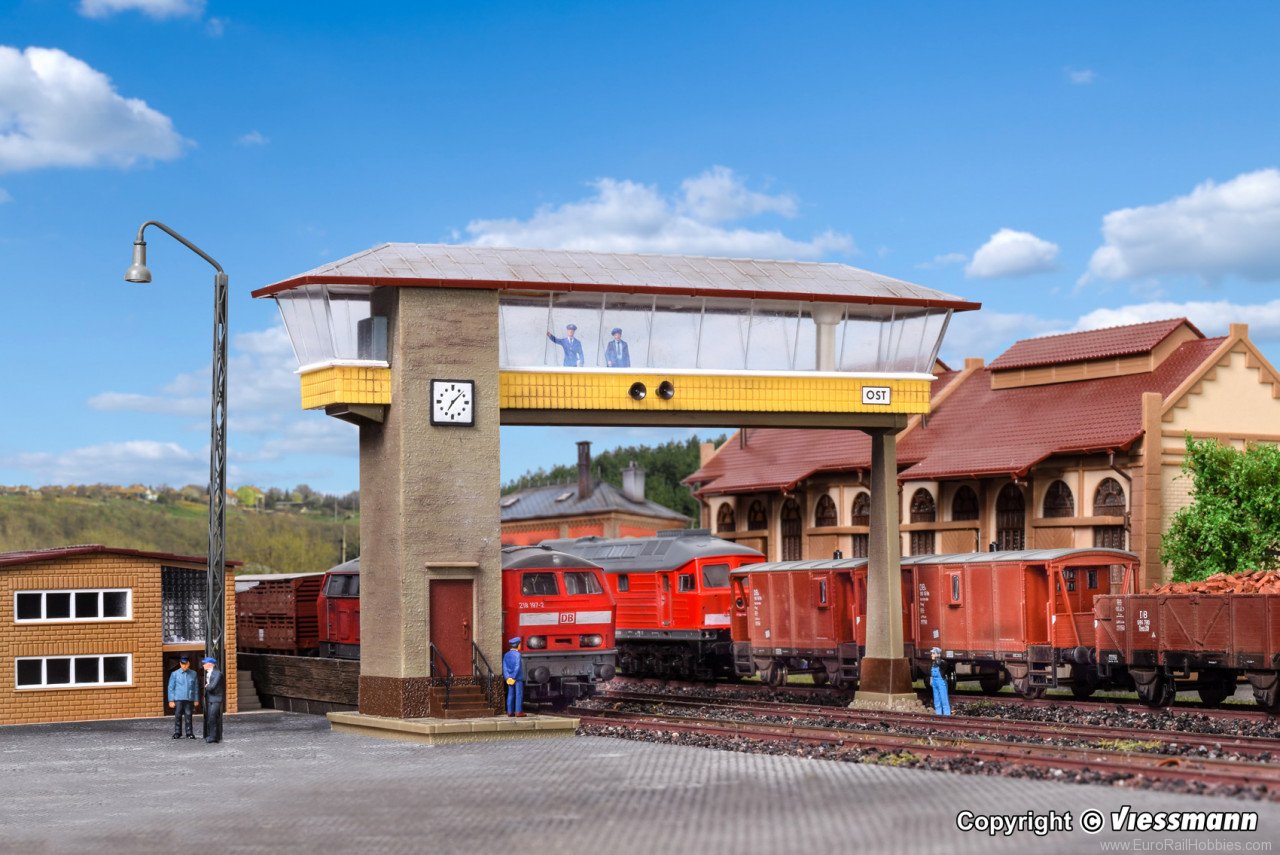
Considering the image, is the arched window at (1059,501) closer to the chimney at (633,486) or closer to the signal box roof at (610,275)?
the signal box roof at (610,275)

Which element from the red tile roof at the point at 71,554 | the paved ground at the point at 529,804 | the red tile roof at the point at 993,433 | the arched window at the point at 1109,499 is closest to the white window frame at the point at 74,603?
the red tile roof at the point at 71,554

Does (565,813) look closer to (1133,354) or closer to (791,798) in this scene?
(791,798)

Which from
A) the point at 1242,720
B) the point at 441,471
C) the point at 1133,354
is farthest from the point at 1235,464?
the point at 441,471

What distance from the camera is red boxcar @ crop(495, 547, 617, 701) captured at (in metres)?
31.5

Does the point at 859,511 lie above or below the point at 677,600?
above

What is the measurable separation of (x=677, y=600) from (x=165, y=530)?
269 feet

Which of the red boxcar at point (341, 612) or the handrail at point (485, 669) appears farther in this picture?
the red boxcar at point (341, 612)

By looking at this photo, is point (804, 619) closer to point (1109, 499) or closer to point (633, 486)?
point (1109, 499)

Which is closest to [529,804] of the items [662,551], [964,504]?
[662,551]

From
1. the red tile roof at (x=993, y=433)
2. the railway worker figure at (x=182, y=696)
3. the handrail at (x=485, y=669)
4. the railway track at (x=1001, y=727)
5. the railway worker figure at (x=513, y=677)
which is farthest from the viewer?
the red tile roof at (x=993, y=433)

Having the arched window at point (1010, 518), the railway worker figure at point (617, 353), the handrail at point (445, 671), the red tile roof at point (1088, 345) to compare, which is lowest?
the handrail at point (445, 671)

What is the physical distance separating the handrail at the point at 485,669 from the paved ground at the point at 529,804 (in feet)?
9.79

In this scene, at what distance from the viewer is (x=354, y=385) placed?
28.4 meters

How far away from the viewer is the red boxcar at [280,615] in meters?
42.1
